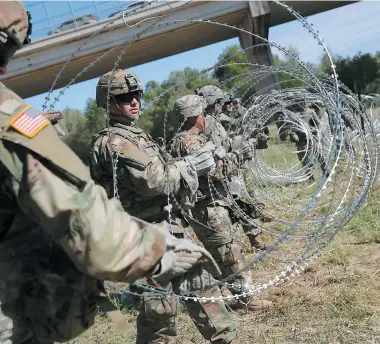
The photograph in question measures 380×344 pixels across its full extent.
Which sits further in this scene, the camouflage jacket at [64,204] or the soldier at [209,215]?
the soldier at [209,215]

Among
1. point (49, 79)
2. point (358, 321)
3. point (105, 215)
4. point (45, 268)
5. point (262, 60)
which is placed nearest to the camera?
point (105, 215)

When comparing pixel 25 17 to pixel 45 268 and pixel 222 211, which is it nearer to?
pixel 45 268

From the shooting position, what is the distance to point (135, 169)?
12.1 feet

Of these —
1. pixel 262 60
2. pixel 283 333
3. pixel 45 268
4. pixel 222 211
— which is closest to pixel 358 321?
pixel 283 333

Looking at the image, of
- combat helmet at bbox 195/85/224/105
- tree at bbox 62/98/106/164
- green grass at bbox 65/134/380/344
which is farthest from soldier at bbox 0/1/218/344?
tree at bbox 62/98/106/164

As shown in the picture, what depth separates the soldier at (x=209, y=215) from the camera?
5469mm

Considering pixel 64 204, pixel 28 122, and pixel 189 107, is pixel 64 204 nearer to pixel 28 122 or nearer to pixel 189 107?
pixel 28 122

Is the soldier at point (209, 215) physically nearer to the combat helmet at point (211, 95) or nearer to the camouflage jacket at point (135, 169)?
the camouflage jacket at point (135, 169)

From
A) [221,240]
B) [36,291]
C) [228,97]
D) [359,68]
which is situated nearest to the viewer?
[36,291]

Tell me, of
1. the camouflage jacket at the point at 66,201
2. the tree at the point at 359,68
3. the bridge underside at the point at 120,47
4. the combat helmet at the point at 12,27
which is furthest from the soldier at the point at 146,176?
the tree at the point at 359,68

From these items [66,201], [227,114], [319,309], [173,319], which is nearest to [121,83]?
[173,319]

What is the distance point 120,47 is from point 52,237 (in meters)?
17.0

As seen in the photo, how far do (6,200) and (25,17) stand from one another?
66 cm

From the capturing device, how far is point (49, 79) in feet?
74.6
